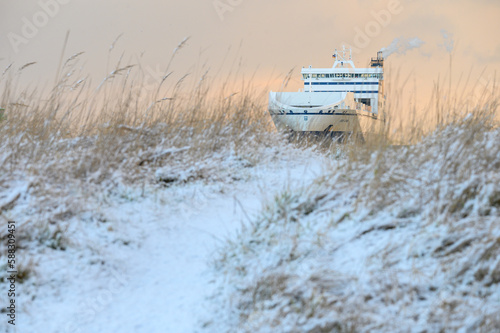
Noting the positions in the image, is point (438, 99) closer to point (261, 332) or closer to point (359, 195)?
point (359, 195)

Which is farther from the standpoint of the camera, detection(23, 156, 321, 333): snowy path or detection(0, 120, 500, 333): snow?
detection(23, 156, 321, 333): snowy path

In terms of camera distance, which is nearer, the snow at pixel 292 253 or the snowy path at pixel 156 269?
the snow at pixel 292 253

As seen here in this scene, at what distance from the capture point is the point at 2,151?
15.2ft

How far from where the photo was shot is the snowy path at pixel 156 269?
2.93 meters

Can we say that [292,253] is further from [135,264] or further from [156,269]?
[135,264]

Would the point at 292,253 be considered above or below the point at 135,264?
above

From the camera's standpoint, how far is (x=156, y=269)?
11.8 ft

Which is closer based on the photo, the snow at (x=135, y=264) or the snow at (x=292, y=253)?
the snow at (x=292, y=253)

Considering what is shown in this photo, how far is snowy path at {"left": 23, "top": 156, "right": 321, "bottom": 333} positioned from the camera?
2.93 m

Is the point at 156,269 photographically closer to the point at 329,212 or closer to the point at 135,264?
the point at 135,264

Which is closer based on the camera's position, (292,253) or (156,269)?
(292,253)

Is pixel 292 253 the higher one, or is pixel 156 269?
pixel 292 253

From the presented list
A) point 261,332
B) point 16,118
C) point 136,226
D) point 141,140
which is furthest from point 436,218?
point 16,118

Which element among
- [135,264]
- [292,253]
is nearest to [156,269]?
[135,264]
